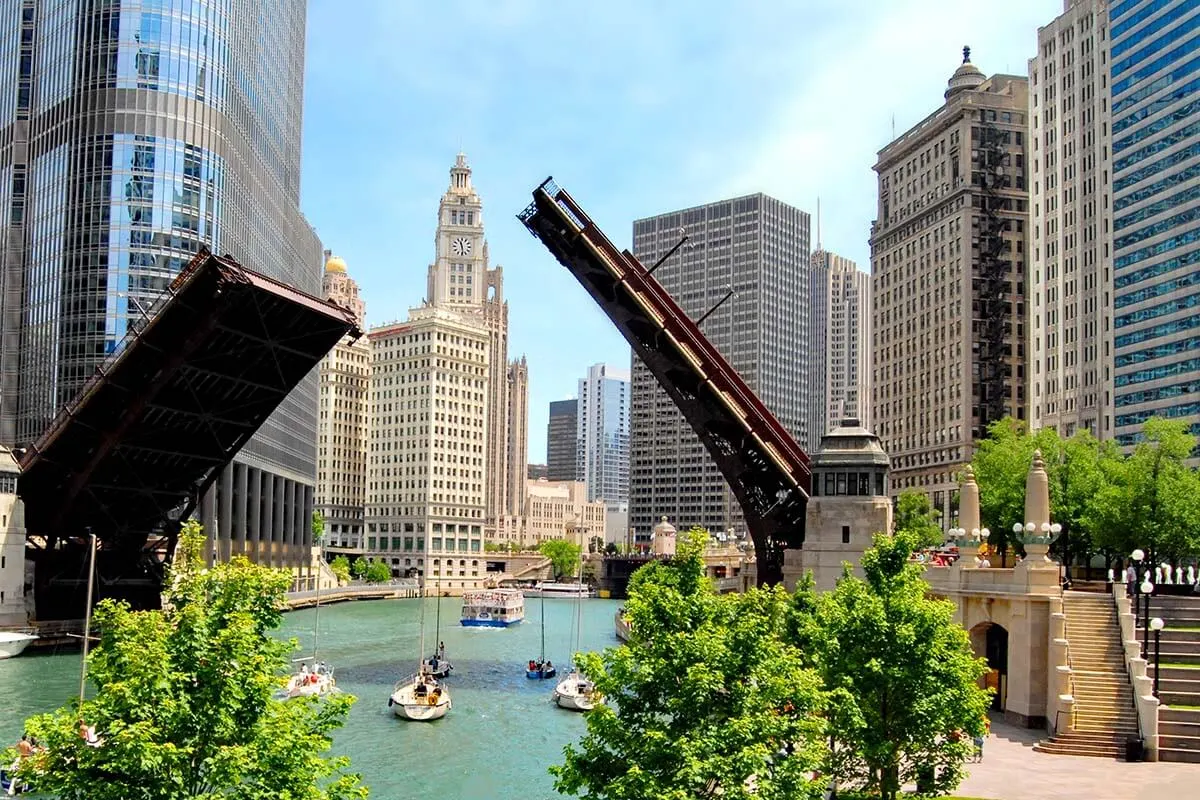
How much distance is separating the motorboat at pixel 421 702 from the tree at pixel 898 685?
26.3 m

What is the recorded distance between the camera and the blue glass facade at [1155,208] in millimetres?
88375

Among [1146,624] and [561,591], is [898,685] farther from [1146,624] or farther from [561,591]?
[561,591]

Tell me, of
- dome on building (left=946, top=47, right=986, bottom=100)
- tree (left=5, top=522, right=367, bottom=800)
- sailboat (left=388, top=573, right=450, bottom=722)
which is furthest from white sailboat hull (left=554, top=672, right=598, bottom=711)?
dome on building (left=946, top=47, right=986, bottom=100)

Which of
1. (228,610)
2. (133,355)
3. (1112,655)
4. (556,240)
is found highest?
(556,240)

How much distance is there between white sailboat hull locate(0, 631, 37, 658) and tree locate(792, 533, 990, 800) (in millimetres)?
47271

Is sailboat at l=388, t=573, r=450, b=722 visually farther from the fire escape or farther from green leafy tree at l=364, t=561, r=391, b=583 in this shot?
green leafy tree at l=364, t=561, r=391, b=583

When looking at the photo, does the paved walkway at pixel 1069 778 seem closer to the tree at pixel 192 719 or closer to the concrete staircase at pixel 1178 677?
the concrete staircase at pixel 1178 677

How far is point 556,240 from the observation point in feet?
163

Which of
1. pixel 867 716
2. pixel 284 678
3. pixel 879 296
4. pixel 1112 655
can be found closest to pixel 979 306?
pixel 879 296

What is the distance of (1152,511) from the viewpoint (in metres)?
51.3

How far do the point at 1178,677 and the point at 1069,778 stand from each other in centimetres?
733

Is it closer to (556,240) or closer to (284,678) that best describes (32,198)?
(556,240)

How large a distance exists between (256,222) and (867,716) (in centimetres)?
8645

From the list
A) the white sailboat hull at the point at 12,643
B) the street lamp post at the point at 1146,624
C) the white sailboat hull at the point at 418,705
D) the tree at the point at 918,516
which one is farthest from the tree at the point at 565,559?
the street lamp post at the point at 1146,624
